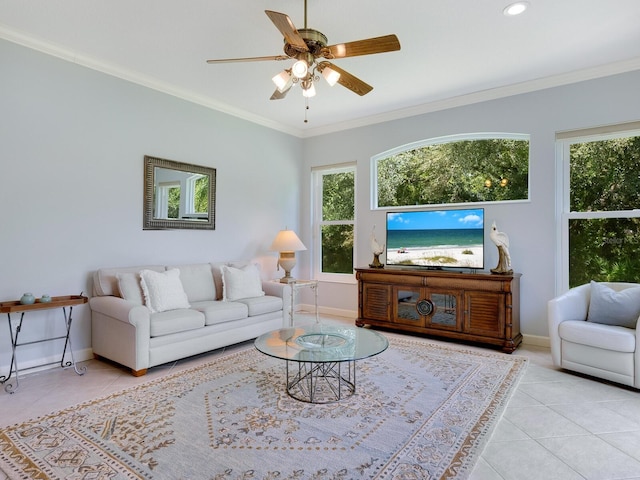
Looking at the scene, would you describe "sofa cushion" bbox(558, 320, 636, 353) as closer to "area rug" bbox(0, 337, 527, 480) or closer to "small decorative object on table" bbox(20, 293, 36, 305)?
"area rug" bbox(0, 337, 527, 480)

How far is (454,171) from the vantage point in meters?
4.71

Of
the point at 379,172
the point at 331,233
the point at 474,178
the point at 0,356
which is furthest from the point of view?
the point at 331,233

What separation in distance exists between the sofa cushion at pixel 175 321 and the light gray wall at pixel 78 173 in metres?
0.89

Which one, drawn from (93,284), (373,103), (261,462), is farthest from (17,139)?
(373,103)

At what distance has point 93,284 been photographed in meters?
3.60

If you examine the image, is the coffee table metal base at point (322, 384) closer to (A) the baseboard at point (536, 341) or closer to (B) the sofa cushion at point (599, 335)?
(B) the sofa cushion at point (599, 335)

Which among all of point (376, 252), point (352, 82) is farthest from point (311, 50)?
point (376, 252)

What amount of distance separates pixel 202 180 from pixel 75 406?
275 centimetres

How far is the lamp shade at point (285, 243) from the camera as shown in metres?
5.02

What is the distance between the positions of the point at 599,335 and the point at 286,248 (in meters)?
3.40

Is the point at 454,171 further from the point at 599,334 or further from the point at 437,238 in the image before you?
the point at 599,334

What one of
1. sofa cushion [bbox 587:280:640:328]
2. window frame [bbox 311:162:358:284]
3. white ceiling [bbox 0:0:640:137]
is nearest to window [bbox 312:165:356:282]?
window frame [bbox 311:162:358:284]

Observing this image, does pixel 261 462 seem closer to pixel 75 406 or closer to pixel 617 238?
pixel 75 406

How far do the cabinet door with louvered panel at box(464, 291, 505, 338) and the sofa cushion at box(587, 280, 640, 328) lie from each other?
74 cm
